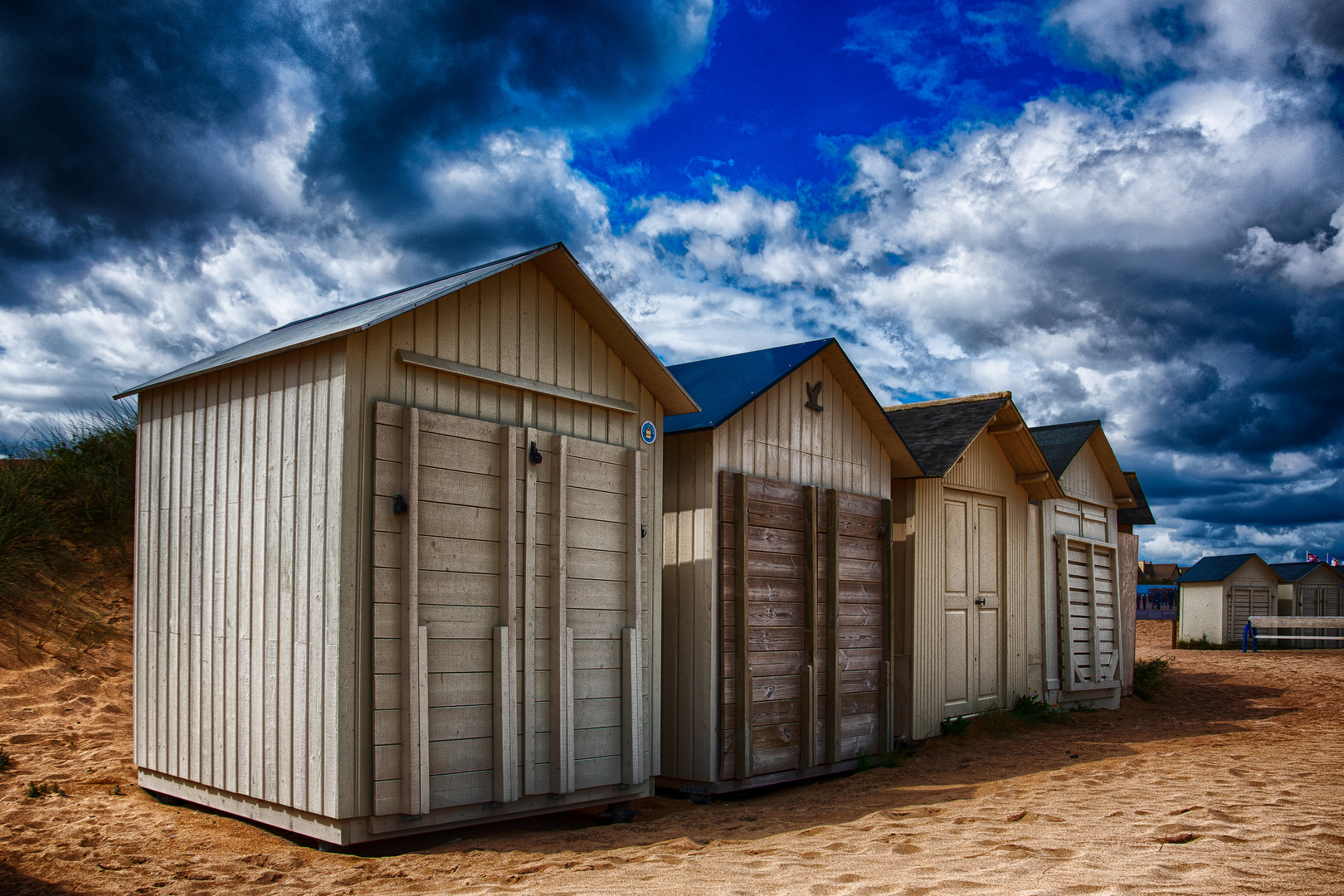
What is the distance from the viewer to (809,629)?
9.07m

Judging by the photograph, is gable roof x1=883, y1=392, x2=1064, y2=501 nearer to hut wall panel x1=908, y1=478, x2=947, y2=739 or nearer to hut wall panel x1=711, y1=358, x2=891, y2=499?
hut wall panel x1=908, y1=478, x2=947, y2=739

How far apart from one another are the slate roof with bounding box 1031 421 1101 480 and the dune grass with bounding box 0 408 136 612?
12297 mm

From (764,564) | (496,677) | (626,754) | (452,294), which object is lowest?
(626,754)

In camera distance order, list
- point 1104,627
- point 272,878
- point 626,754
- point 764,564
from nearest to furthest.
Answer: point 272,878 → point 626,754 → point 764,564 → point 1104,627

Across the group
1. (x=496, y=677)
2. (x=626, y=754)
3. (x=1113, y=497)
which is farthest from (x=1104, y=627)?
(x=496, y=677)

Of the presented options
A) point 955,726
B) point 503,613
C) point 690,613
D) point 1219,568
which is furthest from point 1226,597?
point 503,613

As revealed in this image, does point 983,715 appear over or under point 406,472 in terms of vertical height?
under

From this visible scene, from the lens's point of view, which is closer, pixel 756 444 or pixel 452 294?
pixel 452 294

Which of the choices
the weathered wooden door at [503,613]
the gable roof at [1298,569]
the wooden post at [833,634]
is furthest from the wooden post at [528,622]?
the gable roof at [1298,569]

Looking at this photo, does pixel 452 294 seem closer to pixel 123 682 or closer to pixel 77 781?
pixel 77 781

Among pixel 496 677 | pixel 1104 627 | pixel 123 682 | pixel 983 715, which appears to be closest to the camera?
pixel 496 677

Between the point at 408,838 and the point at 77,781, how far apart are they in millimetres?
3396

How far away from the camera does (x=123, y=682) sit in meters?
10.1

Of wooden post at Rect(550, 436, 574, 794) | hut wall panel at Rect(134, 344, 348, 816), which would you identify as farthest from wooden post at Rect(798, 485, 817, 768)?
hut wall panel at Rect(134, 344, 348, 816)
